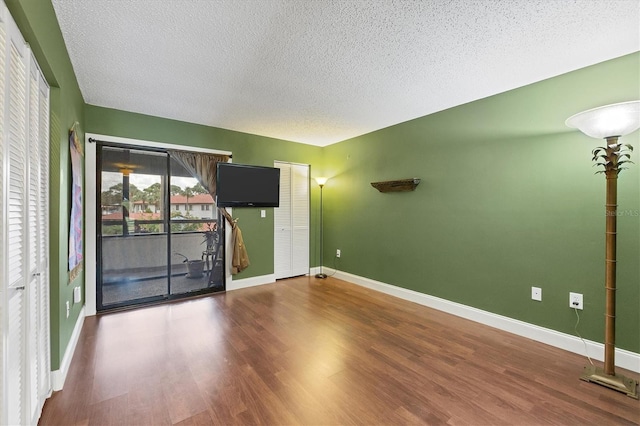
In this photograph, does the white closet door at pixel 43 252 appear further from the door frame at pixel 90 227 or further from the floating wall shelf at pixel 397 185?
the floating wall shelf at pixel 397 185

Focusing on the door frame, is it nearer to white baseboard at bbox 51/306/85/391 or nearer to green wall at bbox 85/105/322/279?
green wall at bbox 85/105/322/279

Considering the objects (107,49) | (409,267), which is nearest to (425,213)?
(409,267)

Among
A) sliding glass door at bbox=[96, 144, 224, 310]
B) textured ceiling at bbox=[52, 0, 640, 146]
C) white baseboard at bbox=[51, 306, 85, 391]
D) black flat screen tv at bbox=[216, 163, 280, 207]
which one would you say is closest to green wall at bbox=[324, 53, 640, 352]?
textured ceiling at bbox=[52, 0, 640, 146]

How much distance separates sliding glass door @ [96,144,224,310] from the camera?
3.35 meters

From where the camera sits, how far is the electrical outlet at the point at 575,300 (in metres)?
2.36

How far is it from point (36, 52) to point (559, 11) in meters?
3.07

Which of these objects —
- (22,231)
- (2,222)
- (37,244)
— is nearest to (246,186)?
(37,244)

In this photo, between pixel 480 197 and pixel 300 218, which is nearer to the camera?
pixel 480 197

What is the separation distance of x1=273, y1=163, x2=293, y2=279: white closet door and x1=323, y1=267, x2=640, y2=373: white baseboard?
1.72m

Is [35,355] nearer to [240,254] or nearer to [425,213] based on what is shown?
[240,254]

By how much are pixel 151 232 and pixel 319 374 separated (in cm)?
290

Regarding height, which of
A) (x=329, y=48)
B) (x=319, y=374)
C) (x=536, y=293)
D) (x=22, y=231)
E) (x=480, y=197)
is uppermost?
(x=329, y=48)

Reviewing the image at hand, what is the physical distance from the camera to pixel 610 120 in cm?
186

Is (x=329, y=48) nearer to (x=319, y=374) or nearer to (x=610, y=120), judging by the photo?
(x=610, y=120)
